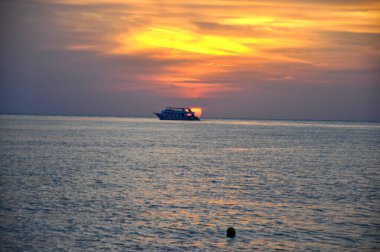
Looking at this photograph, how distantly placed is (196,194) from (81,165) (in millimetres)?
27235

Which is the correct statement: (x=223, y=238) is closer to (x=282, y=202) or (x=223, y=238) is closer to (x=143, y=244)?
(x=143, y=244)

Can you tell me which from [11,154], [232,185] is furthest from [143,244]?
[11,154]

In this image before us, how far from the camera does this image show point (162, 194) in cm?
3966

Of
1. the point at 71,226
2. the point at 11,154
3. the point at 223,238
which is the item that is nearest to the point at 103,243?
the point at 71,226

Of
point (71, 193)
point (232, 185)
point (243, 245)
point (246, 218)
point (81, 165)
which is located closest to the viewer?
point (243, 245)

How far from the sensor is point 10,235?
87.1 feet

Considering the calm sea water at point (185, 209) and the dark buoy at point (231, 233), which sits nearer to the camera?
the calm sea water at point (185, 209)

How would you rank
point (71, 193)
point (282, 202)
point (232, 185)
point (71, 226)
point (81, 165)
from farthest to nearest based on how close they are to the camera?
point (81, 165)
point (232, 185)
point (71, 193)
point (282, 202)
point (71, 226)

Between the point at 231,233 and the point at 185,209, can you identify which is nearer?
the point at 231,233

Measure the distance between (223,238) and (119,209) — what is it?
381 inches

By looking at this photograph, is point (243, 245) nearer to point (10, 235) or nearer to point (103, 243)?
point (103, 243)

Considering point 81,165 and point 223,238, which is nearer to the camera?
point 223,238

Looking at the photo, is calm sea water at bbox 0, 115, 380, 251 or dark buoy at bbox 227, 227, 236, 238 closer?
calm sea water at bbox 0, 115, 380, 251

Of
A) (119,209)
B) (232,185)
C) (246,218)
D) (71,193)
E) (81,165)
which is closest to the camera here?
(246,218)
